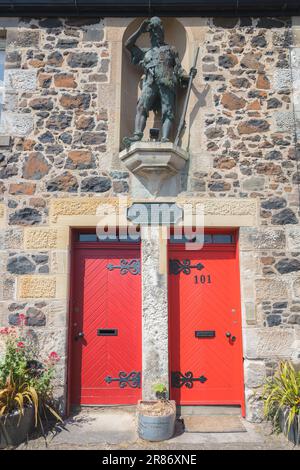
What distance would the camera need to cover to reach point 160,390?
373 cm

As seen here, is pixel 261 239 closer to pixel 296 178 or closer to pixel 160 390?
pixel 296 178

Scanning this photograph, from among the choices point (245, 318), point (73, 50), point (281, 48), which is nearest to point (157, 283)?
point (245, 318)

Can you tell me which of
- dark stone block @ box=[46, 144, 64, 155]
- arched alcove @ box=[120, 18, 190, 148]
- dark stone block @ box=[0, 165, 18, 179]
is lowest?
dark stone block @ box=[0, 165, 18, 179]

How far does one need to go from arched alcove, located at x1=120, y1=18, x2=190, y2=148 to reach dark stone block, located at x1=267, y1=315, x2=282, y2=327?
2561 mm

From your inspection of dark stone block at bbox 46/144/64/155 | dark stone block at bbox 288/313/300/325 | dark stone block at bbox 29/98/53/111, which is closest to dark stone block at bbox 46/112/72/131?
dark stone block at bbox 29/98/53/111

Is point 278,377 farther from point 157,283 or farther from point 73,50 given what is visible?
point 73,50

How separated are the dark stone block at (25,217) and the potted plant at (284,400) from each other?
3219 millimetres

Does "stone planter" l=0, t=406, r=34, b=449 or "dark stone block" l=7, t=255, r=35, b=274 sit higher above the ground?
"dark stone block" l=7, t=255, r=35, b=274

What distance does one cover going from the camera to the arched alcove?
4672 mm

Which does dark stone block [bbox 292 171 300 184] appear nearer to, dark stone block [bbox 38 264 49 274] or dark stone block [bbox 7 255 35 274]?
dark stone block [bbox 38 264 49 274]

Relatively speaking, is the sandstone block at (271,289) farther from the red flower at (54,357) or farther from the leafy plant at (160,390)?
the red flower at (54,357)

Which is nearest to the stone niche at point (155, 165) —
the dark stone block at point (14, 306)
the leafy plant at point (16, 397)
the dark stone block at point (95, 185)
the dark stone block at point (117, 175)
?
the dark stone block at point (117, 175)

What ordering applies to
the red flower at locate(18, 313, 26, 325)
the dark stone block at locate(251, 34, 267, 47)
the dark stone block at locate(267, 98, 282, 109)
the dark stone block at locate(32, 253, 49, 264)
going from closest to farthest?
1. the red flower at locate(18, 313, 26, 325)
2. the dark stone block at locate(32, 253, 49, 264)
3. the dark stone block at locate(267, 98, 282, 109)
4. the dark stone block at locate(251, 34, 267, 47)

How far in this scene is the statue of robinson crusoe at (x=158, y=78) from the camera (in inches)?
173
